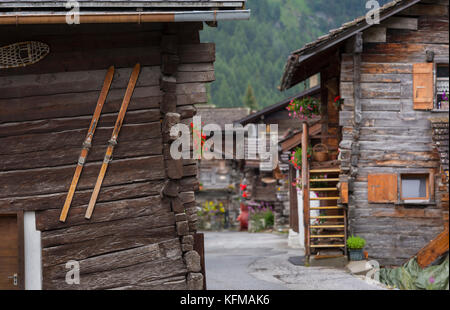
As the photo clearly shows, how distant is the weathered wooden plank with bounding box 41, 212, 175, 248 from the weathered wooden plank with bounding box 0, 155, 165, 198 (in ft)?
1.63

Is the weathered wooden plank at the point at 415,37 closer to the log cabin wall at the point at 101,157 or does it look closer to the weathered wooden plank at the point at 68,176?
the log cabin wall at the point at 101,157

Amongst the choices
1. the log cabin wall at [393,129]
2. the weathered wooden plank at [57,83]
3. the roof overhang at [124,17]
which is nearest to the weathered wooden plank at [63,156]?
the weathered wooden plank at [57,83]

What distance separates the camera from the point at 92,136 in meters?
8.69

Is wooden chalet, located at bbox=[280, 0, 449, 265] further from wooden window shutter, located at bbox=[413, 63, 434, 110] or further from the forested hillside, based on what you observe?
the forested hillside

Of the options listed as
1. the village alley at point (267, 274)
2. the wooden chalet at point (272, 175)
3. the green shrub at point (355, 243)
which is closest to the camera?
the village alley at point (267, 274)

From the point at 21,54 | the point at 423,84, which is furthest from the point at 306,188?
the point at 21,54

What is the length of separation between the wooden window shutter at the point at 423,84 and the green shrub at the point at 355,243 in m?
3.38

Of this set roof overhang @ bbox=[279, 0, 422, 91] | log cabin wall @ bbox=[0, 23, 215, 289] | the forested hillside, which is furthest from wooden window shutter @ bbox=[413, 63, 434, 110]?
the forested hillside

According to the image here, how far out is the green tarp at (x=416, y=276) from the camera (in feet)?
48.2

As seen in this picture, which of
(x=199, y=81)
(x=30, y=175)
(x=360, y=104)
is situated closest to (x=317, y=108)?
(x=360, y=104)

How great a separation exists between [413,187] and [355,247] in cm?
205

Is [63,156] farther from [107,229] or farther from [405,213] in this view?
[405,213]
